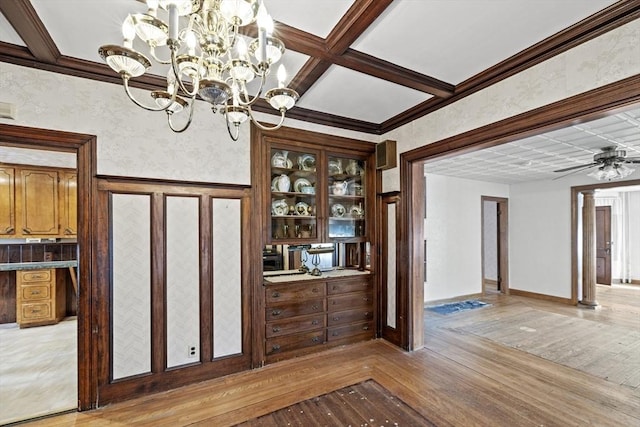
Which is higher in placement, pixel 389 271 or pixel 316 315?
pixel 389 271

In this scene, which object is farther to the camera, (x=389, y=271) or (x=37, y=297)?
(x=37, y=297)

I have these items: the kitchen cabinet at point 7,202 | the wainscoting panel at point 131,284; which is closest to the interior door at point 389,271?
the wainscoting panel at point 131,284

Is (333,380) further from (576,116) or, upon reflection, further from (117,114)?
(117,114)

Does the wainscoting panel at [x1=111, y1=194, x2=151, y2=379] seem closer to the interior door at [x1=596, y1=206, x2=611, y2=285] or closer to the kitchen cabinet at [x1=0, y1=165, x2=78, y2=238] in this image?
the kitchen cabinet at [x1=0, y1=165, x2=78, y2=238]

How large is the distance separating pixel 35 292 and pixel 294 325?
4377 millimetres

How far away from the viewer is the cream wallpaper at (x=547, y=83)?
73.9 inches

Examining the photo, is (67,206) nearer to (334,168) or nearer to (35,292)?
(35,292)

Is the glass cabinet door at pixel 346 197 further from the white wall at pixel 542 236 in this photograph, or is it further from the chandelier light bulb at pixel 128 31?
the white wall at pixel 542 236

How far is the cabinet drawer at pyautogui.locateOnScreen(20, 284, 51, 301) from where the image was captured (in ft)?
14.9

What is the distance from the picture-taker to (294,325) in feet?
11.0

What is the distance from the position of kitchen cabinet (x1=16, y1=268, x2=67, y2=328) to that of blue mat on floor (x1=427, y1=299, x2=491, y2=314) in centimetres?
639

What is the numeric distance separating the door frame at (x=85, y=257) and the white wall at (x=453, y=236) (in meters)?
5.13

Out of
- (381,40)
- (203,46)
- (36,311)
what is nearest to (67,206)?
(36,311)

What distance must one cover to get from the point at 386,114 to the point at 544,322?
13.7 ft
